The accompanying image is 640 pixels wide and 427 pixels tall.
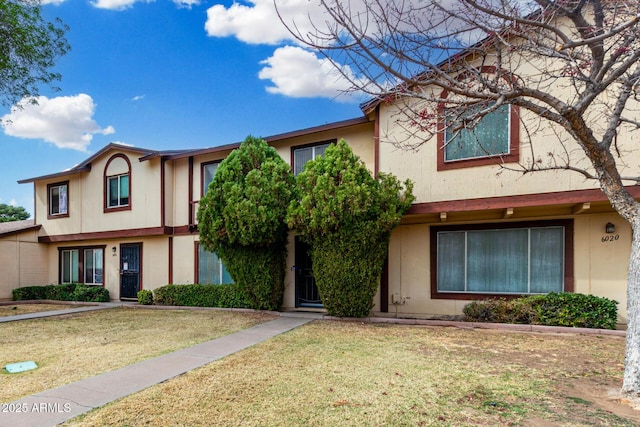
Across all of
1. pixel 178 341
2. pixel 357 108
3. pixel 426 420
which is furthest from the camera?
pixel 357 108

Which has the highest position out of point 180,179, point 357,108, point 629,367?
point 357,108

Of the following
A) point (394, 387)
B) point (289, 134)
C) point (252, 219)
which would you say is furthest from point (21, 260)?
point (394, 387)

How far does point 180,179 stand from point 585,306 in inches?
503

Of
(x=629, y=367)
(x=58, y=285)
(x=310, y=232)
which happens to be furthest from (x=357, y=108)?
(x=58, y=285)

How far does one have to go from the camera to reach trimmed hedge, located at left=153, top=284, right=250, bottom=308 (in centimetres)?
1160

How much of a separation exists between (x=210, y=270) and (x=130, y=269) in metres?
4.11

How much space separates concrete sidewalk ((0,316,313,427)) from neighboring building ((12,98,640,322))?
4.94 metres

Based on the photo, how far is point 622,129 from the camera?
795 centimetres

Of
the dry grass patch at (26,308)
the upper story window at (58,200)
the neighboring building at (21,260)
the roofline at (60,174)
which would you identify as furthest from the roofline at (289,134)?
the neighboring building at (21,260)

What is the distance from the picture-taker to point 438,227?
33.1 feet

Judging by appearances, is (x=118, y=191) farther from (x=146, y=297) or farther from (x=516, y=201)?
(x=516, y=201)

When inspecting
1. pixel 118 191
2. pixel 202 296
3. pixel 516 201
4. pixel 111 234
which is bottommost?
pixel 202 296

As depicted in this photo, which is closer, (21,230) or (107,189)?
(107,189)

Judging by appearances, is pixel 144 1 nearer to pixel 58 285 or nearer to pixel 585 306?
pixel 58 285
